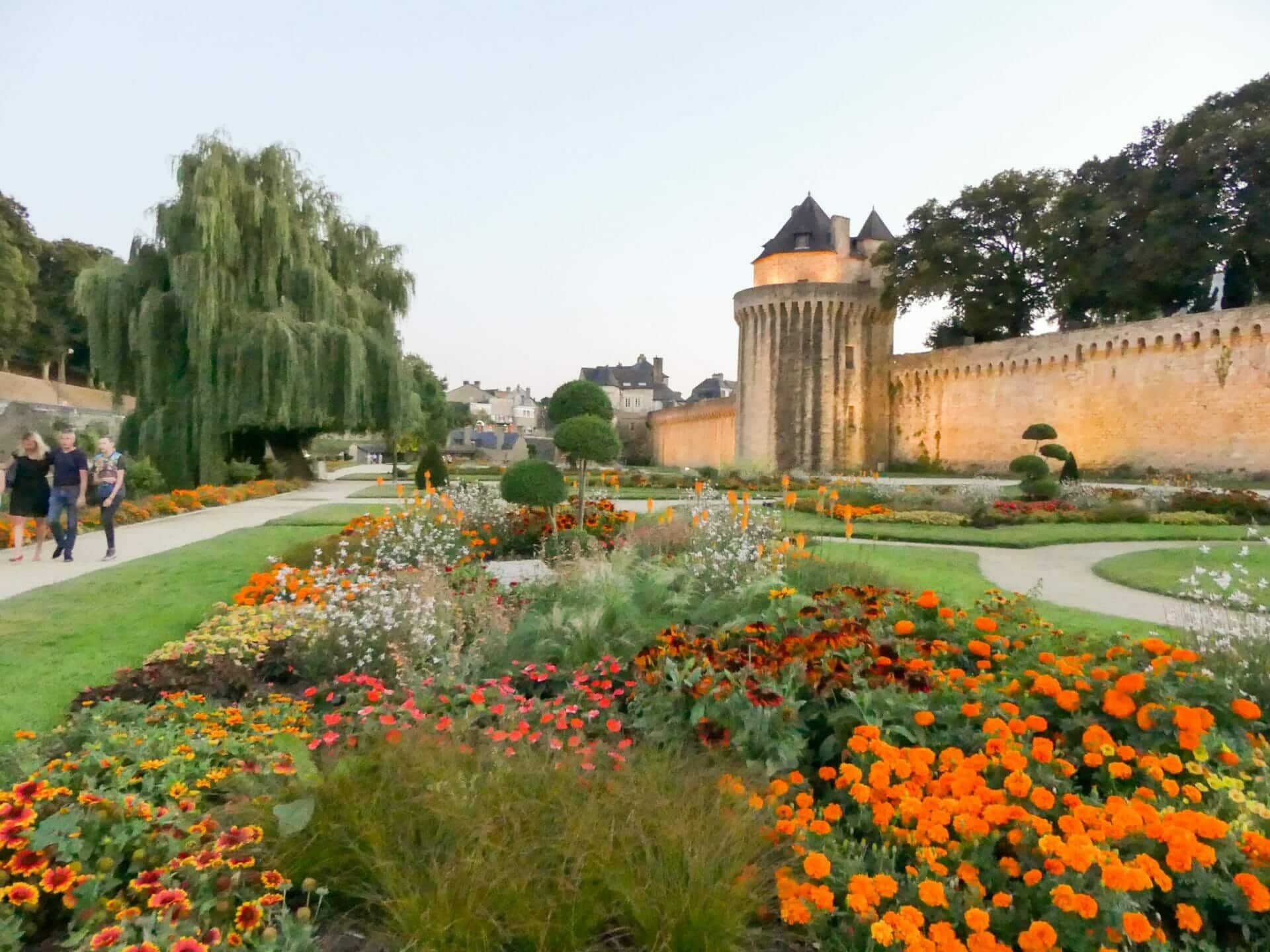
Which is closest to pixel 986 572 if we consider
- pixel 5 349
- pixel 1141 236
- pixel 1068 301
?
pixel 1141 236

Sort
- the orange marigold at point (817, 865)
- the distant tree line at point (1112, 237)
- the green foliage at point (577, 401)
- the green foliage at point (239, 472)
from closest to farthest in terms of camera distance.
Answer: the orange marigold at point (817, 865), the green foliage at point (577, 401), the green foliage at point (239, 472), the distant tree line at point (1112, 237)

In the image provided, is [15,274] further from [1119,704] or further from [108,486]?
[1119,704]

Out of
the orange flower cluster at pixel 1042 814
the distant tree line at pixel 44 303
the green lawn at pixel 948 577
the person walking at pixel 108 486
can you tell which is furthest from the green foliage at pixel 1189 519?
the distant tree line at pixel 44 303

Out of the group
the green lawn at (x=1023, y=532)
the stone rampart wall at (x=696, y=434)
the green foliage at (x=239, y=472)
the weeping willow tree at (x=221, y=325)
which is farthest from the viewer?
the stone rampart wall at (x=696, y=434)

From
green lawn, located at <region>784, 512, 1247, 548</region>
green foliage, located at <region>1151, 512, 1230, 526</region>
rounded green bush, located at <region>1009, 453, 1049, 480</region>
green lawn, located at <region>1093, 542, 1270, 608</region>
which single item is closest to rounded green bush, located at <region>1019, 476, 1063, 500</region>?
rounded green bush, located at <region>1009, 453, 1049, 480</region>

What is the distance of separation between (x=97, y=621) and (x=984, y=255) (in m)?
30.7

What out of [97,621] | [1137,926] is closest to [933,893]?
[1137,926]

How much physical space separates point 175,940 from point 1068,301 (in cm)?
3201

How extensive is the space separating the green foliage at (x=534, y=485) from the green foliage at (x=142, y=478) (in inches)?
382

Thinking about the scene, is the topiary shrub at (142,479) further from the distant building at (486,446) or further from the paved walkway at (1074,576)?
the distant building at (486,446)

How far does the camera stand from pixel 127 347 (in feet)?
58.6

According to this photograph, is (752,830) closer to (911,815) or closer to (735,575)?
(911,815)

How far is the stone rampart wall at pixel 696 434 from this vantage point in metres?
39.3

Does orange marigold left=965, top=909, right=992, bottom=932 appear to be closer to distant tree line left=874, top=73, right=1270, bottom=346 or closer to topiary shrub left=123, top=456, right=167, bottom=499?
topiary shrub left=123, top=456, right=167, bottom=499
